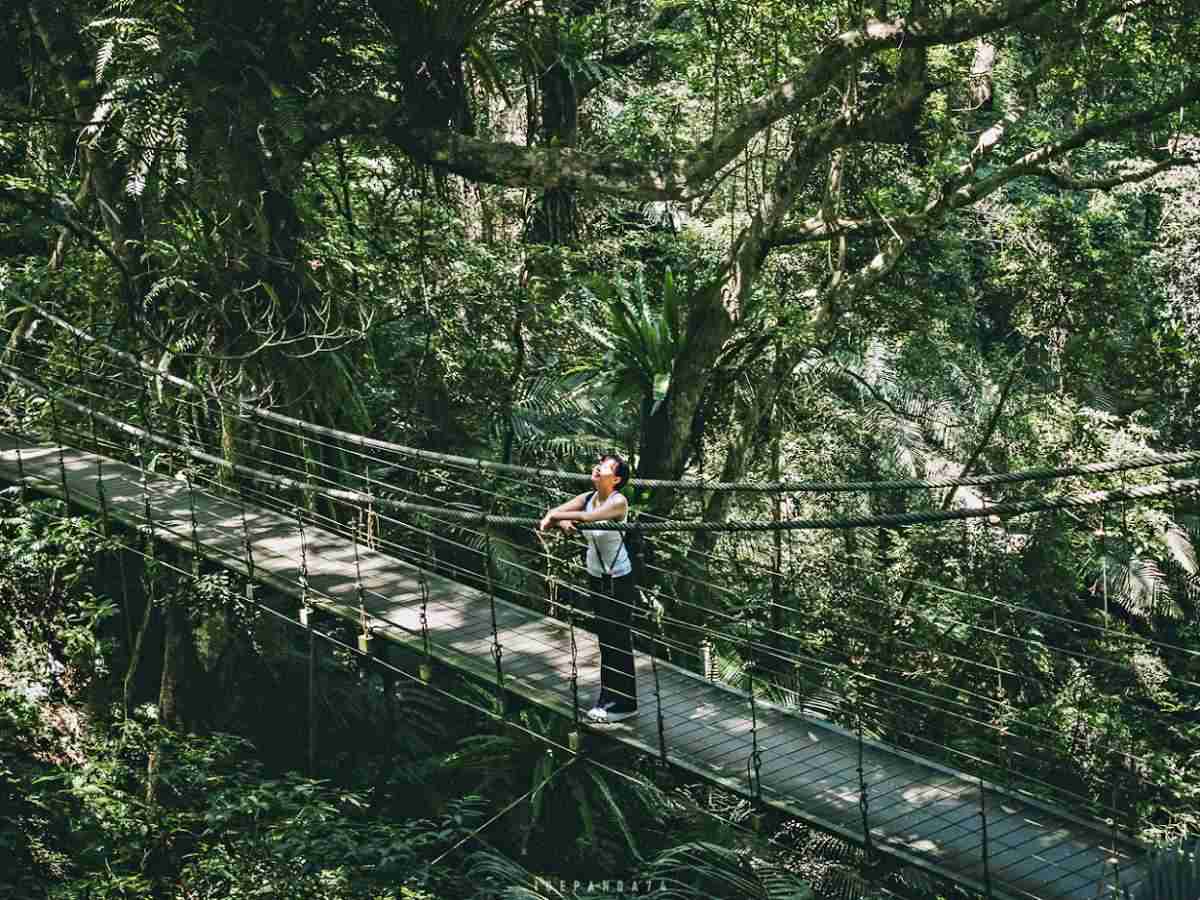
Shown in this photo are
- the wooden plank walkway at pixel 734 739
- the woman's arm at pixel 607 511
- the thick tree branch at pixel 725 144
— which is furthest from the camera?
the thick tree branch at pixel 725 144

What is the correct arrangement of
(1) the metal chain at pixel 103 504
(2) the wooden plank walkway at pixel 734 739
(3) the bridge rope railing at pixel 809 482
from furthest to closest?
(1) the metal chain at pixel 103 504, (2) the wooden plank walkway at pixel 734 739, (3) the bridge rope railing at pixel 809 482

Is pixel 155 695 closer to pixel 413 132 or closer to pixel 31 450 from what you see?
pixel 31 450

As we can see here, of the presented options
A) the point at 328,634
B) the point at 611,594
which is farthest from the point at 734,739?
the point at 328,634

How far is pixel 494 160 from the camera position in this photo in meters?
5.68

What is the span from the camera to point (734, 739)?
14.0 feet

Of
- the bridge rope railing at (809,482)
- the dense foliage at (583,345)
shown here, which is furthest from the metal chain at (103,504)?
the bridge rope railing at (809,482)

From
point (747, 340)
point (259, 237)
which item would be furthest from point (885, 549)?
point (259, 237)

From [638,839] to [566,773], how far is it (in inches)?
19.4

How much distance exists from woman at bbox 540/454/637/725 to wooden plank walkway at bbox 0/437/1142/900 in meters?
0.09

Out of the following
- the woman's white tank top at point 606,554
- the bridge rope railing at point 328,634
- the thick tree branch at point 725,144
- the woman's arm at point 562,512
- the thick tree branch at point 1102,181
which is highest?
the thick tree branch at point 725,144

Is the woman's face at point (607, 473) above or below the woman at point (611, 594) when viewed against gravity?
above

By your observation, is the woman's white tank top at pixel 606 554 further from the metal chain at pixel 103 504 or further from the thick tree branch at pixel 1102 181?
the thick tree branch at pixel 1102 181

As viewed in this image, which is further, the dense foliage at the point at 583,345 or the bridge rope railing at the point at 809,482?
the dense foliage at the point at 583,345

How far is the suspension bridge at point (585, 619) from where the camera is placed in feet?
12.0
